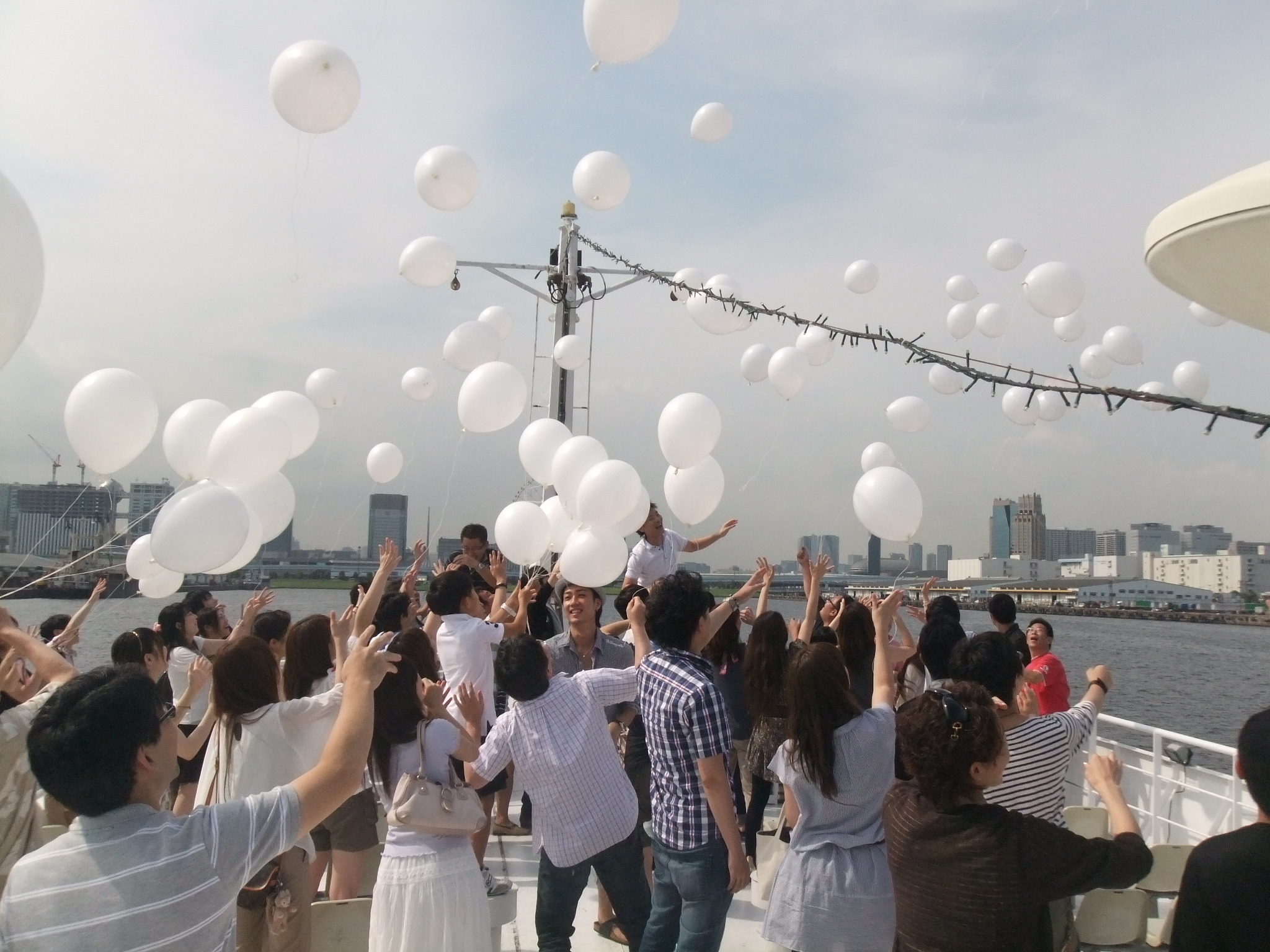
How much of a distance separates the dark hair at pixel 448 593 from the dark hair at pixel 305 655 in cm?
70

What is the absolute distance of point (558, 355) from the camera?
793cm

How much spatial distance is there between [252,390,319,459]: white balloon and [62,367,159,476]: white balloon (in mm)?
988

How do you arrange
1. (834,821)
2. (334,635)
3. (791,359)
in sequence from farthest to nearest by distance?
(791,359) < (334,635) < (834,821)

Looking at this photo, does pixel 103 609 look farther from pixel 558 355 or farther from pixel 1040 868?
pixel 1040 868

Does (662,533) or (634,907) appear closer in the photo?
(634,907)

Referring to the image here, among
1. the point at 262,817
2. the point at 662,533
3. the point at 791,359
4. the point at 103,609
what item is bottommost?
the point at 103,609

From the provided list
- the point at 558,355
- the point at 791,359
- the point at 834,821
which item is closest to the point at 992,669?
the point at 834,821

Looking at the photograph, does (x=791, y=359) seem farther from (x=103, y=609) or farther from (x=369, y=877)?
(x=103, y=609)

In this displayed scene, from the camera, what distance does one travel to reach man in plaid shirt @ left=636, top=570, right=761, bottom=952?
287 cm

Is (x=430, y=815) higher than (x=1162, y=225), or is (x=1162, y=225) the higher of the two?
(x=1162, y=225)

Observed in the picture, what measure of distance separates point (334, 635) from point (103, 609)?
46008 mm

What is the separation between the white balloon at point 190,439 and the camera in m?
5.09

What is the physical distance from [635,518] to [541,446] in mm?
1145

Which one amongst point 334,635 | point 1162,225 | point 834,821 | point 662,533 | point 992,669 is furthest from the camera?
point 662,533
